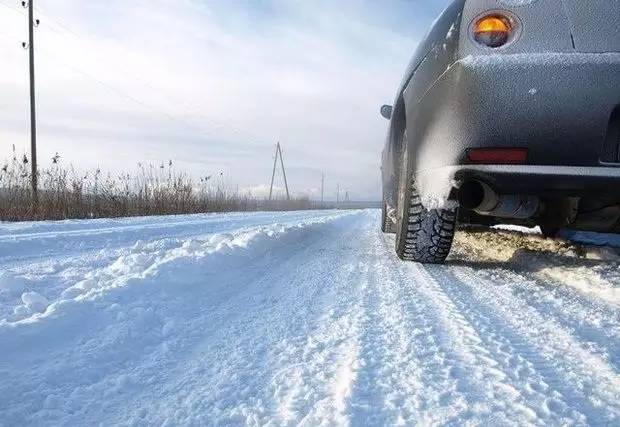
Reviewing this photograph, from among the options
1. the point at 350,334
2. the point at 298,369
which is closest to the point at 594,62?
the point at 350,334

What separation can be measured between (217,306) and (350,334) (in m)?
0.68

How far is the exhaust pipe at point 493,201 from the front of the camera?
2904 mm

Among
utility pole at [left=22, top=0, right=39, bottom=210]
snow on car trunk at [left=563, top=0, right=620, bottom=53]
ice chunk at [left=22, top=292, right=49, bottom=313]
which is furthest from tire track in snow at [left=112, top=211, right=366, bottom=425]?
utility pole at [left=22, top=0, right=39, bottom=210]

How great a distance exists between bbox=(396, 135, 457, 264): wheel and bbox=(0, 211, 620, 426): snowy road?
0.76ft

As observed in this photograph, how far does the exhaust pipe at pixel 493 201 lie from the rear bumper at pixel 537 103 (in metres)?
0.56

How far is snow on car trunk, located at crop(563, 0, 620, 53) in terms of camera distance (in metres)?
2.15

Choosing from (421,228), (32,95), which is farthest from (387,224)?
(32,95)

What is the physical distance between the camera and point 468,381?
127 cm

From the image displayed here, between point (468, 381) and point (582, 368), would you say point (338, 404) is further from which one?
point (582, 368)

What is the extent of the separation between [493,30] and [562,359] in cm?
152

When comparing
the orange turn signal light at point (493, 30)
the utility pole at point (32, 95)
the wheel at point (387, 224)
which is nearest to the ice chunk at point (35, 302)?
the orange turn signal light at point (493, 30)

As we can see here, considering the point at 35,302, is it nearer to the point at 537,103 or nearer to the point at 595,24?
the point at 537,103

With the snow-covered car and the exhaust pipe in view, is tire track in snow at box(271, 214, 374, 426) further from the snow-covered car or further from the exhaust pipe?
the exhaust pipe

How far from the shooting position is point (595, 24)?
2178mm
